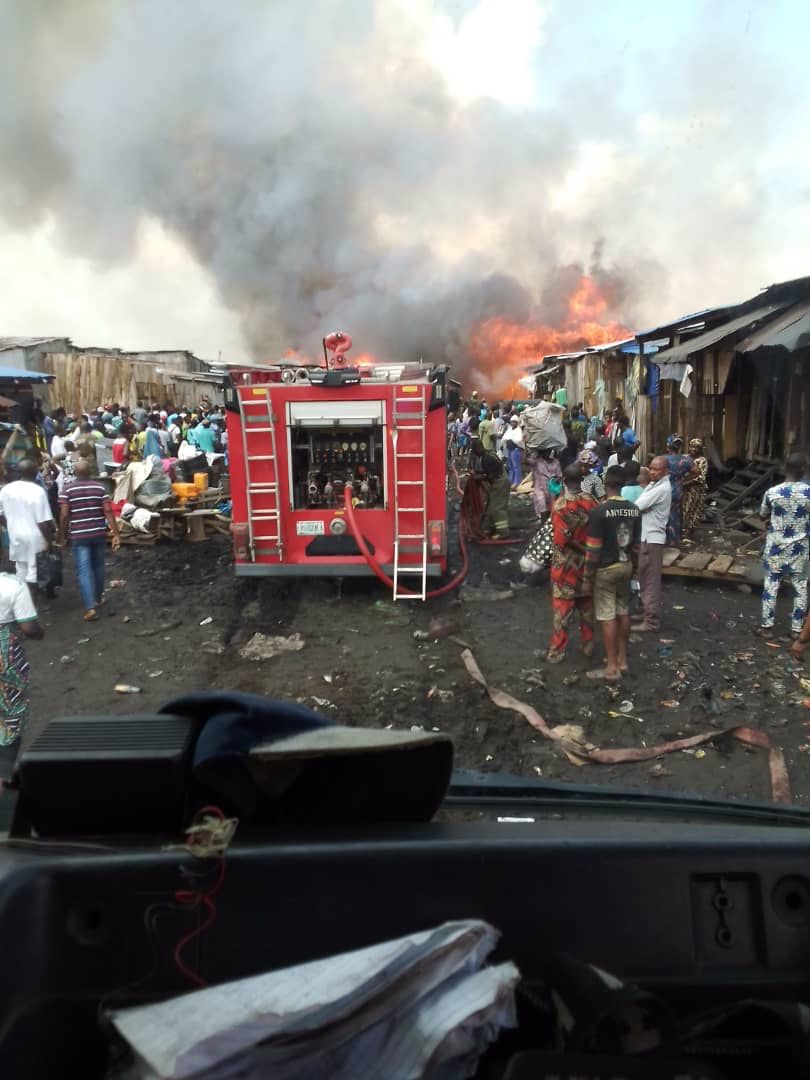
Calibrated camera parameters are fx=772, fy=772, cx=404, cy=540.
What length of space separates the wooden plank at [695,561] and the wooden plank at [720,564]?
5 centimetres

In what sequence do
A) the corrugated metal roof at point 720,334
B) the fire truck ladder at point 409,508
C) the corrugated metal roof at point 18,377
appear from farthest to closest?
the corrugated metal roof at point 18,377
the corrugated metal roof at point 720,334
the fire truck ladder at point 409,508

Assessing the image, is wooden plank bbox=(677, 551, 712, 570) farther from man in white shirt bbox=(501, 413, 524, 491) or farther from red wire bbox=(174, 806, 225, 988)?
red wire bbox=(174, 806, 225, 988)

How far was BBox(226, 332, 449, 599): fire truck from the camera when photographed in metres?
7.61

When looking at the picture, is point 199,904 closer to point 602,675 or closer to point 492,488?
point 602,675

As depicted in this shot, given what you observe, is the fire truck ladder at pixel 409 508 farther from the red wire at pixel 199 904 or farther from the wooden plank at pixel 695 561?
the red wire at pixel 199 904

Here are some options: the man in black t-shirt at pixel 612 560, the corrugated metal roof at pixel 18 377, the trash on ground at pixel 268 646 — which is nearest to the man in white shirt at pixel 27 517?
the trash on ground at pixel 268 646

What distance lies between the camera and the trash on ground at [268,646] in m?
6.84

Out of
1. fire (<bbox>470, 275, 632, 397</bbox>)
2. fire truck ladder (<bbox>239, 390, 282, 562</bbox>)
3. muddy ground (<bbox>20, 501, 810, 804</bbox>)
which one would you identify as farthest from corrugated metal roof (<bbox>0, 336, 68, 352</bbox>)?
fire truck ladder (<bbox>239, 390, 282, 562</bbox>)

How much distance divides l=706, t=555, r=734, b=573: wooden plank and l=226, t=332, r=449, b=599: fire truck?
299cm

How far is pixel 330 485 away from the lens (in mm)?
8328

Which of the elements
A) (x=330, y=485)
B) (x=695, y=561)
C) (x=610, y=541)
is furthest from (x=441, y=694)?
(x=695, y=561)

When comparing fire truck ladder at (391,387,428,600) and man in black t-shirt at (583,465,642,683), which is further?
fire truck ladder at (391,387,428,600)

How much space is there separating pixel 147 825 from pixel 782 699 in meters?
5.38

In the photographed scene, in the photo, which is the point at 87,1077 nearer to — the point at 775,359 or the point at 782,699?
the point at 782,699
